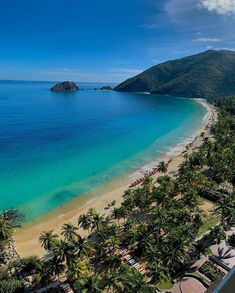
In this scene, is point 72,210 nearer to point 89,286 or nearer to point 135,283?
point 89,286

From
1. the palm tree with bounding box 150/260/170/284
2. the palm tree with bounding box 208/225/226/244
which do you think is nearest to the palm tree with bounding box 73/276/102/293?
the palm tree with bounding box 150/260/170/284

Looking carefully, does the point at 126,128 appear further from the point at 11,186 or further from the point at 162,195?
the point at 162,195

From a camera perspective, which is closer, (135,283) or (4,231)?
(135,283)

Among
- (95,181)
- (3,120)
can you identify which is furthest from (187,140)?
(3,120)

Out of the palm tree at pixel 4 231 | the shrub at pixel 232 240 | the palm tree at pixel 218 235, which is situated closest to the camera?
the palm tree at pixel 4 231

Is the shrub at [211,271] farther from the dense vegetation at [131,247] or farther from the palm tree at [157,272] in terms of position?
the palm tree at [157,272]

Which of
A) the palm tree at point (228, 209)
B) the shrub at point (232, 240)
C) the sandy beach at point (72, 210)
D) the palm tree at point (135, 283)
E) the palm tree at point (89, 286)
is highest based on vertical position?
the palm tree at point (228, 209)

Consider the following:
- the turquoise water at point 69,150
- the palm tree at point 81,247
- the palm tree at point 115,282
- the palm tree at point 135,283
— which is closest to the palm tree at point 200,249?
the palm tree at point 135,283

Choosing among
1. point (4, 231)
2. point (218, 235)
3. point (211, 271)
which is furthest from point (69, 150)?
point (211, 271)
